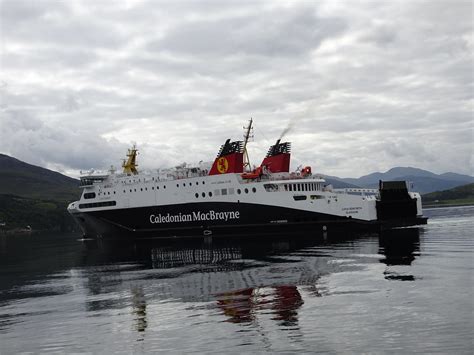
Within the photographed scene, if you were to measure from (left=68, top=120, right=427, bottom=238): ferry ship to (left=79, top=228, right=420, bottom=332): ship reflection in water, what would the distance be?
5.94 meters

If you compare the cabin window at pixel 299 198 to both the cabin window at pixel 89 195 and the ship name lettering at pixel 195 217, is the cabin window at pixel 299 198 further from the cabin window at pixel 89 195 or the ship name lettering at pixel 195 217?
the cabin window at pixel 89 195

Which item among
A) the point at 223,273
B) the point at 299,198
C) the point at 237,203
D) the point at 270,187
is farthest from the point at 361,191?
the point at 223,273

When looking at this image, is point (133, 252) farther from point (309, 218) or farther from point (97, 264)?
point (309, 218)

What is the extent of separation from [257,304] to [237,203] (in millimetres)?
39591

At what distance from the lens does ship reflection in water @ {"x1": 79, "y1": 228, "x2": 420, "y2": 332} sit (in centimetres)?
2264

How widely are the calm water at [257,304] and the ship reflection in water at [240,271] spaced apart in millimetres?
93

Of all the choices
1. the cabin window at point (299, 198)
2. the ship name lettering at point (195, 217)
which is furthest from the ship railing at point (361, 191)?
the ship name lettering at point (195, 217)

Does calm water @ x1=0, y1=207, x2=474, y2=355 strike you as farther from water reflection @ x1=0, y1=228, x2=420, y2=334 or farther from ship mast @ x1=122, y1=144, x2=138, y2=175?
ship mast @ x1=122, y1=144, x2=138, y2=175

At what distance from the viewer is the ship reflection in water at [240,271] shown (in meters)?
22.6

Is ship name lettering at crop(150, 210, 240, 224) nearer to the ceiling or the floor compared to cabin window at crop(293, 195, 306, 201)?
nearer to the floor

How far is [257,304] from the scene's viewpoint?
72.3 feet

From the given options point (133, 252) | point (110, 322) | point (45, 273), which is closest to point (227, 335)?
point (110, 322)

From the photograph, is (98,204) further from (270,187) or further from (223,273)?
(223,273)

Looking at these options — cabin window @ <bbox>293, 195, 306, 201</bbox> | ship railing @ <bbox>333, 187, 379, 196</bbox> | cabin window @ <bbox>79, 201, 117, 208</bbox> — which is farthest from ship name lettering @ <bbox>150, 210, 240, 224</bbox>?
ship railing @ <bbox>333, 187, 379, 196</bbox>
